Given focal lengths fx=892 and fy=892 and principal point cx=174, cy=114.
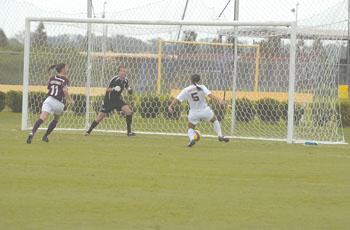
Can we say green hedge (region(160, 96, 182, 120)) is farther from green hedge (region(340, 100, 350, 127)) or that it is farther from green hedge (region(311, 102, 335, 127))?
green hedge (region(340, 100, 350, 127))

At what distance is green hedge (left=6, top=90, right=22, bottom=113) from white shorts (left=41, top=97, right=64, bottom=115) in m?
14.4

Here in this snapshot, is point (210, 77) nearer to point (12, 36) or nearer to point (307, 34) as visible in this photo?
point (307, 34)

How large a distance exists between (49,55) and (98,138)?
5943 mm

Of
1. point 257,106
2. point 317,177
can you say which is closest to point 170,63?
point 257,106

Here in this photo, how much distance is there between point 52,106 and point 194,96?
3176 millimetres

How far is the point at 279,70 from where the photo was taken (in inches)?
978

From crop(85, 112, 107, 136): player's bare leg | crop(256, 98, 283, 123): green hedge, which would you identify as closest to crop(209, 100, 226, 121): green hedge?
crop(256, 98, 283, 123): green hedge

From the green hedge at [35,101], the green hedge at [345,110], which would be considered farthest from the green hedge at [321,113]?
the green hedge at [35,101]

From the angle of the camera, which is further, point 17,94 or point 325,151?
point 17,94

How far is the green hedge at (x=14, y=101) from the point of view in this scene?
33938mm

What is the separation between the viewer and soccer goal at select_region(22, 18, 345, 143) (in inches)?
909

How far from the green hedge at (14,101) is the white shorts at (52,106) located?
47.3ft

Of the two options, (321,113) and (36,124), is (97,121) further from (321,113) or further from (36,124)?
(321,113)

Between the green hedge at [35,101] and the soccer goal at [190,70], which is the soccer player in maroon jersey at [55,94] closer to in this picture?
the soccer goal at [190,70]
